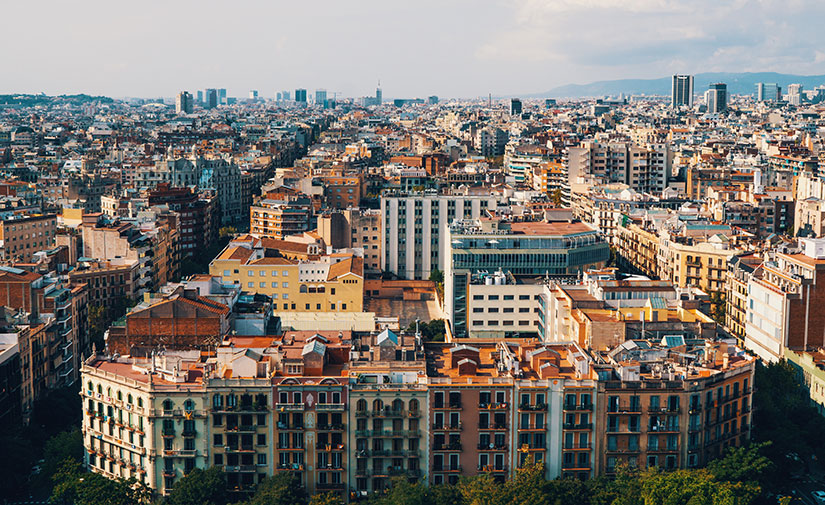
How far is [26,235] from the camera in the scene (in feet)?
285

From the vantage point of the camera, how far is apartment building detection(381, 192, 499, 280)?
91.6m

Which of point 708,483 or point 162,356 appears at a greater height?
point 162,356

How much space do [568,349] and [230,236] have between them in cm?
6692

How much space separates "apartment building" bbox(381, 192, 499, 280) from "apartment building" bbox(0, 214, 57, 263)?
90.0ft

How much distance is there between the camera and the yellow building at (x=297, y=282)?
75.4 metres

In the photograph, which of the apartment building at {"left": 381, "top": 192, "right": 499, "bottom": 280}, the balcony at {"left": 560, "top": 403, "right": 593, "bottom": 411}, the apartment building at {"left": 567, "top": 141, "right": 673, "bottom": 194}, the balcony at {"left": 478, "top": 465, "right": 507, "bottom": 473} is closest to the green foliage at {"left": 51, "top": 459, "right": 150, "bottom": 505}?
the balcony at {"left": 478, "top": 465, "right": 507, "bottom": 473}

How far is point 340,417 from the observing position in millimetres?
41312

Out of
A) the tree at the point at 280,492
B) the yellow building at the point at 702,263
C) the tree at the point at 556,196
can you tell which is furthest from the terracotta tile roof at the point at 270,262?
the tree at the point at 556,196

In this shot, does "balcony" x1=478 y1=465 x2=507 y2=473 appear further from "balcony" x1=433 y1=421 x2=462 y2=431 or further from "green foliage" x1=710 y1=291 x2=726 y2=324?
"green foliage" x1=710 y1=291 x2=726 y2=324

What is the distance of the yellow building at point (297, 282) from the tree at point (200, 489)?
114 feet

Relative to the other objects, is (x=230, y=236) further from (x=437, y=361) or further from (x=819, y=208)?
(x=437, y=361)

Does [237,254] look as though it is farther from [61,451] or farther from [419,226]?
[61,451]

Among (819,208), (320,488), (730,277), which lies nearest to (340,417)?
(320,488)

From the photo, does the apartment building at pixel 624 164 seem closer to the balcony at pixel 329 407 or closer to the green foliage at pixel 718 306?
the green foliage at pixel 718 306
